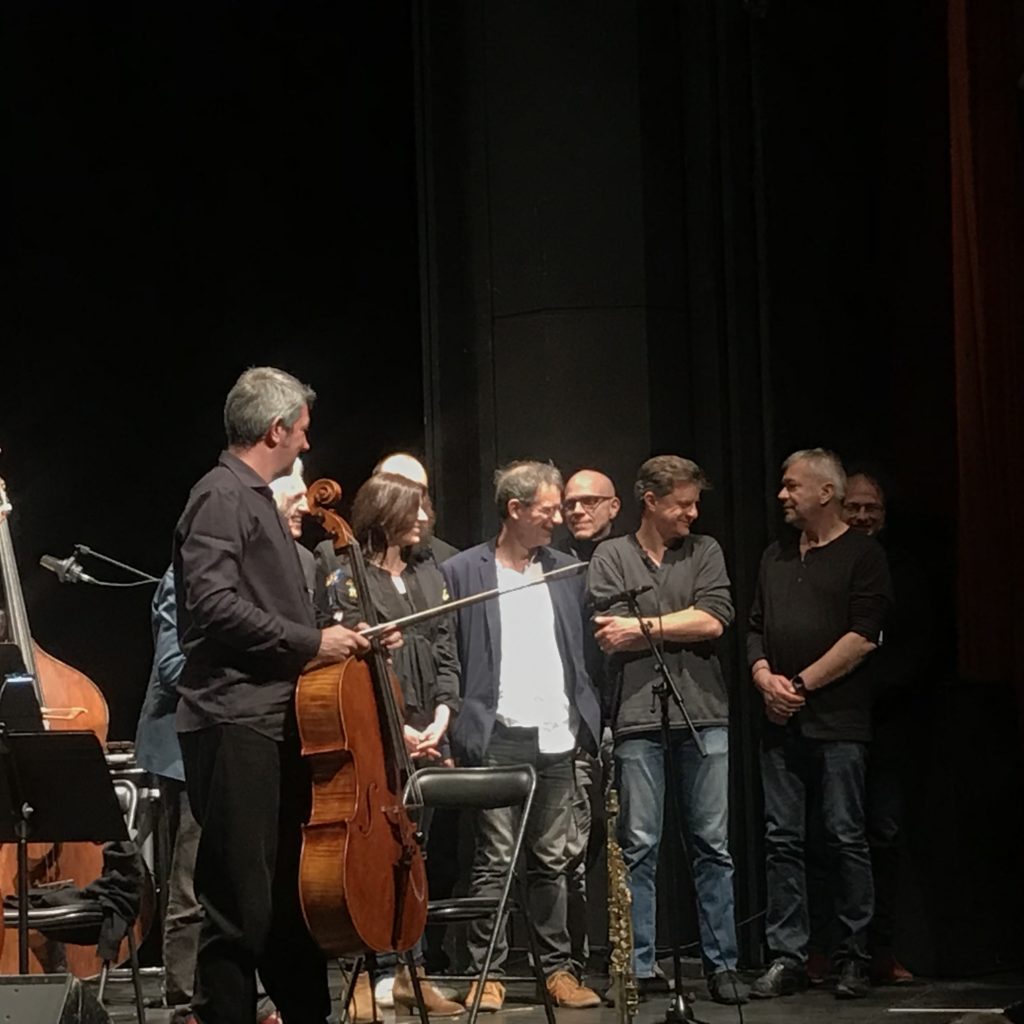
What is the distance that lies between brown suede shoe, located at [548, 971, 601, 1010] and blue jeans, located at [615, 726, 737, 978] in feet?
0.72

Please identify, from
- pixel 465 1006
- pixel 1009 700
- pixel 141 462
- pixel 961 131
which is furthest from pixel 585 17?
pixel 465 1006

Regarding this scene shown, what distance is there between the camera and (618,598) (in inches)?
224

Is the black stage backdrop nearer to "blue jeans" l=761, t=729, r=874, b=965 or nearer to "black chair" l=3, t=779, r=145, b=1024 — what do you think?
"blue jeans" l=761, t=729, r=874, b=965

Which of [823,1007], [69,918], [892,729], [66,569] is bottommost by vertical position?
[823,1007]

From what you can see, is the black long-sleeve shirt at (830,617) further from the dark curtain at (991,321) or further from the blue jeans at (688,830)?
the dark curtain at (991,321)

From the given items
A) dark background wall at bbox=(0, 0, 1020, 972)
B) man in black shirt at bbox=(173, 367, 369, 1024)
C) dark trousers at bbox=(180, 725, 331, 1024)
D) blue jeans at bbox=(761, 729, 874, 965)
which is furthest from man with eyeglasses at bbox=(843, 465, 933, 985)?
dark trousers at bbox=(180, 725, 331, 1024)

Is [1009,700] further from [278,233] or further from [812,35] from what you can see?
[278,233]

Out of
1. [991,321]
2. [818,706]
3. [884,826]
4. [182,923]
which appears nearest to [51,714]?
[182,923]

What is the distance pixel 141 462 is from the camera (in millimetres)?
7934

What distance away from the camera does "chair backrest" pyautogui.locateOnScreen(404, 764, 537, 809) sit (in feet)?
17.3

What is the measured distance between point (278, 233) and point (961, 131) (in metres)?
2.77

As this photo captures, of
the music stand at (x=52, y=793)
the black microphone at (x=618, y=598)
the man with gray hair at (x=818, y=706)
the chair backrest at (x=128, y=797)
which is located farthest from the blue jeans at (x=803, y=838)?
the music stand at (x=52, y=793)

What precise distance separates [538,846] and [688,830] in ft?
1.63

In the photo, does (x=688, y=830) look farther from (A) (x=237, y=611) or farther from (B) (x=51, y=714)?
(A) (x=237, y=611)
